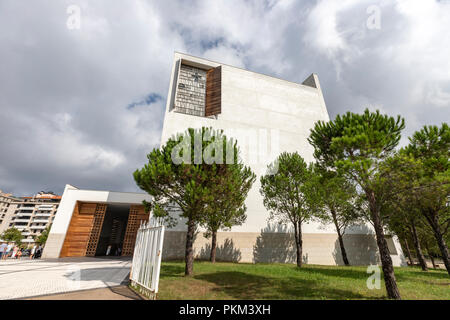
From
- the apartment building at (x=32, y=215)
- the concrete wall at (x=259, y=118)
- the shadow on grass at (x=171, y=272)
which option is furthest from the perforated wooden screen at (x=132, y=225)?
the apartment building at (x=32, y=215)

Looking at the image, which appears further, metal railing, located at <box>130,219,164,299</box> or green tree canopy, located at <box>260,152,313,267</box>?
green tree canopy, located at <box>260,152,313,267</box>

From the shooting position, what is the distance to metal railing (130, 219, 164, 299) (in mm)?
5004

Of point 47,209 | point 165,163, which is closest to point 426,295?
point 165,163

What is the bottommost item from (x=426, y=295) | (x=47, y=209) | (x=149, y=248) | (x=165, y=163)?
(x=426, y=295)

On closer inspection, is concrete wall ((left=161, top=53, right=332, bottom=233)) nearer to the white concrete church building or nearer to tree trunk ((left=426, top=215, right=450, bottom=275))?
the white concrete church building

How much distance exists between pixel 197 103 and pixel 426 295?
22554mm

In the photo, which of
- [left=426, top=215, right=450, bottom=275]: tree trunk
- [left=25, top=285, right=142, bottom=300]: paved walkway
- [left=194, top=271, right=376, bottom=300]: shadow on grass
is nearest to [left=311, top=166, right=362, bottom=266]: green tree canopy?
[left=426, top=215, right=450, bottom=275]: tree trunk

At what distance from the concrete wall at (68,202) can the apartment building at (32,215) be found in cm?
7627

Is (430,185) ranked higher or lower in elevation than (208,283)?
higher

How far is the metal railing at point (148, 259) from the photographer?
5.00 meters

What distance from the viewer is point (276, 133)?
22.9 meters

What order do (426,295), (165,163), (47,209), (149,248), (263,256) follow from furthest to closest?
(47,209), (263,256), (165,163), (426,295), (149,248)
